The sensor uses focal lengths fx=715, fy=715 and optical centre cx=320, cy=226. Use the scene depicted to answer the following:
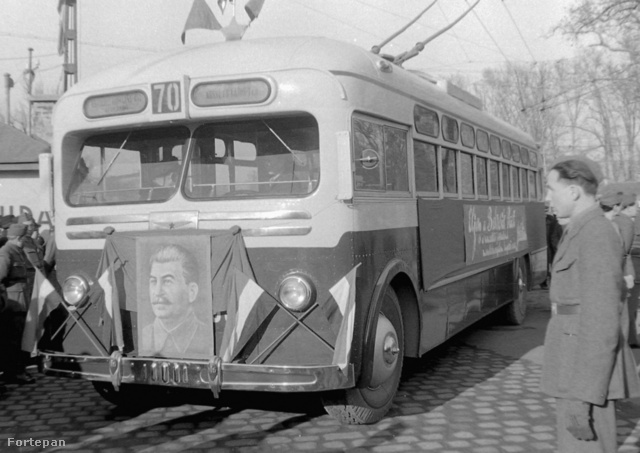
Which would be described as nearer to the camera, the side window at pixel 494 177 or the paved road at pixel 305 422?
the paved road at pixel 305 422

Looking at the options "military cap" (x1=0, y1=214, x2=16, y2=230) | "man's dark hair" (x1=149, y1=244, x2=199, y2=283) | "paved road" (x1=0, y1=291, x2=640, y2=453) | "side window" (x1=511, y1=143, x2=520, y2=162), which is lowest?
"paved road" (x1=0, y1=291, x2=640, y2=453)

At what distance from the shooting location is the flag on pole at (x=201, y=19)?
716cm

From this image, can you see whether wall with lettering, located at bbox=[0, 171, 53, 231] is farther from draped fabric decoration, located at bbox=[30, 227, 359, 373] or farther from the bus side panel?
A: draped fabric decoration, located at bbox=[30, 227, 359, 373]

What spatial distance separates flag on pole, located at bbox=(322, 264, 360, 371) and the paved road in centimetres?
70

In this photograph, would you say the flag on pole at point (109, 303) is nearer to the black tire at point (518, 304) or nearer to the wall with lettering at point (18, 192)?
the black tire at point (518, 304)

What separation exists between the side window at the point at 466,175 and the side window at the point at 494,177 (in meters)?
1.04

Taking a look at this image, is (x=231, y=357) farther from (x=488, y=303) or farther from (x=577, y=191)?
(x=488, y=303)

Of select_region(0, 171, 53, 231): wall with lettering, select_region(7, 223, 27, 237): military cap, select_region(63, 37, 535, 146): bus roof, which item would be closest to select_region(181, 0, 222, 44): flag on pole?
select_region(63, 37, 535, 146): bus roof

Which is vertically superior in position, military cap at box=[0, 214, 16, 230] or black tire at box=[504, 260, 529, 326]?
military cap at box=[0, 214, 16, 230]

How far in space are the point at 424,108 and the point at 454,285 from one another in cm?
188

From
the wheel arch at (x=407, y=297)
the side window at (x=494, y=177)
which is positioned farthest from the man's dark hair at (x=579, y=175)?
the side window at (x=494, y=177)

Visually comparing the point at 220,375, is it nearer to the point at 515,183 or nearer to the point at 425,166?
the point at 425,166

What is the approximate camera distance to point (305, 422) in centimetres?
559

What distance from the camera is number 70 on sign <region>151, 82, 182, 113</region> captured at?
206 inches
